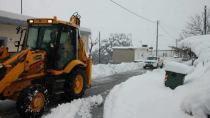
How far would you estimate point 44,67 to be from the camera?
11.0 meters

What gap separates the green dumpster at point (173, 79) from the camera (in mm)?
13258

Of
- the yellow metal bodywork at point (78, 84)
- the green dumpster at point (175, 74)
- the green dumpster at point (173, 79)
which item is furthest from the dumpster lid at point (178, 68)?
the yellow metal bodywork at point (78, 84)

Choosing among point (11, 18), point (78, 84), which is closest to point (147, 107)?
point (78, 84)

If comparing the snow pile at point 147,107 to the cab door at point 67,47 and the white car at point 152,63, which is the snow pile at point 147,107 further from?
the white car at point 152,63

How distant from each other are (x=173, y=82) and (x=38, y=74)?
17.9 feet

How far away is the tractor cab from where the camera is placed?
37.4 feet

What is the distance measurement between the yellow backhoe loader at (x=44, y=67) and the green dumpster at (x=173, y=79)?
122 inches

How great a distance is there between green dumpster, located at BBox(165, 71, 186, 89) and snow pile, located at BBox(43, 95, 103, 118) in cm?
288

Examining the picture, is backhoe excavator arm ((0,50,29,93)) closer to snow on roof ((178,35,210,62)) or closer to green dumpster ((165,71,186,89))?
green dumpster ((165,71,186,89))

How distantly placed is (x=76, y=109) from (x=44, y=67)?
1677mm

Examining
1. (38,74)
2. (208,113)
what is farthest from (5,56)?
(208,113)

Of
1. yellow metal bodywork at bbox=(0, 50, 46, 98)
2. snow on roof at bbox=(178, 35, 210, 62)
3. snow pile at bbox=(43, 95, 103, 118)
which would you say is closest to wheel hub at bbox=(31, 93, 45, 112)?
snow pile at bbox=(43, 95, 103, 118)

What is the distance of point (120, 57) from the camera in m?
65.8

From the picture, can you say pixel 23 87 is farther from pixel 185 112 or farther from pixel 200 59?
pixel 200 59
